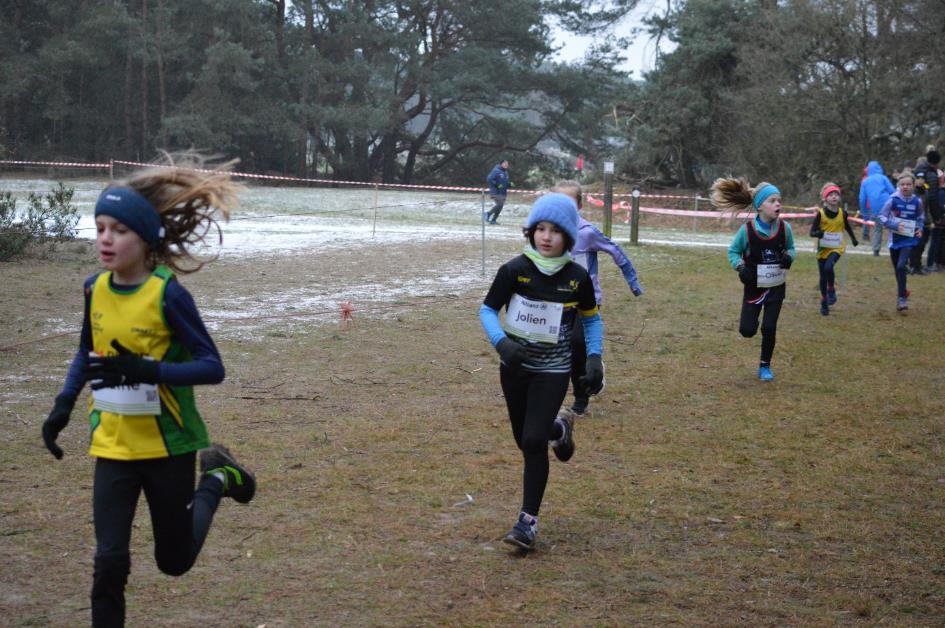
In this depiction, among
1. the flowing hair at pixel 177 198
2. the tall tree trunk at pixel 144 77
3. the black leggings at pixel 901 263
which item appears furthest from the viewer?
the tall tree trunk at pixel 144 77

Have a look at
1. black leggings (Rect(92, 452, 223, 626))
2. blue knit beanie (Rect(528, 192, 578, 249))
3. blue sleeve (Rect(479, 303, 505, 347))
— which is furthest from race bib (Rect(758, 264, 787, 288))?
black leggings (Rect(92, 452, 223, 626))

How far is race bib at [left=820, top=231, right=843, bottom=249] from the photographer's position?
14.5 m

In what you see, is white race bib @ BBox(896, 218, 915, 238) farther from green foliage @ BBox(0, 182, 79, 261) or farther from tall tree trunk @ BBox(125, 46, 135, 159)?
tall tree trunk @ BBox(125, 46, 135, 159)

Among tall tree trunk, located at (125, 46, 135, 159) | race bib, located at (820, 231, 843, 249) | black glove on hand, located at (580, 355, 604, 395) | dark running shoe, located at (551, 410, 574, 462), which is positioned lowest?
dark running shoe, located at (551, 410, 574, 462)

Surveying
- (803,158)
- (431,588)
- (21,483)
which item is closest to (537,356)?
(431,588)

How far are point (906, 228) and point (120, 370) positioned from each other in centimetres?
1278

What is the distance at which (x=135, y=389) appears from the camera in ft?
12.7

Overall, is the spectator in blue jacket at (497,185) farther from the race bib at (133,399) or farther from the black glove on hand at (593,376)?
the race bib at (133,399)

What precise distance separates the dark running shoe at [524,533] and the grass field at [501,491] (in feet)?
0.28

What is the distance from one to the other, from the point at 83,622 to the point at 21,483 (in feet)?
7.32

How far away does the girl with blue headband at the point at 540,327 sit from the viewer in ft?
17.9

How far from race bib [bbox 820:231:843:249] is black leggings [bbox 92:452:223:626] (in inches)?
470

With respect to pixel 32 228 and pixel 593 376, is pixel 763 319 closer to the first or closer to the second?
pixel 593 376

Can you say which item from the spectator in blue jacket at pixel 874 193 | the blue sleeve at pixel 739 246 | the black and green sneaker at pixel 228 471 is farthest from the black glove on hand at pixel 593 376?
the spectator in blue jacket at pixel 874 193
